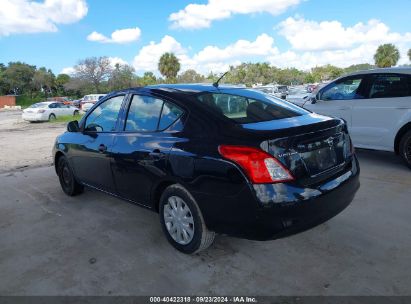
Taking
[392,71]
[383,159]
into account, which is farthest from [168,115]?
[383,159]

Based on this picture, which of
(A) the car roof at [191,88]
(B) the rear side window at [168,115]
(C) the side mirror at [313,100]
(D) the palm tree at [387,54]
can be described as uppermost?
(D) the palm tree at [387,54]

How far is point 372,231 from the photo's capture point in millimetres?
3682

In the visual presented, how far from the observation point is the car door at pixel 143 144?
3.33 meters

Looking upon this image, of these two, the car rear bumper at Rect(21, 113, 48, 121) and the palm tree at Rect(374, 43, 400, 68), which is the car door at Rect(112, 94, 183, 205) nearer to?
the car rear bumper at Rect(21, 113, 48, 121)

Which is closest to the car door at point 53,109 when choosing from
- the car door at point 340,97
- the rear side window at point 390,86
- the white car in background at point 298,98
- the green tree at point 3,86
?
the white car in background at point 298,98

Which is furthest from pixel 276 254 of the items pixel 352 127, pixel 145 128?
pixel 352 127

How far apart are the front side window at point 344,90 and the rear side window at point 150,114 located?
428 cm

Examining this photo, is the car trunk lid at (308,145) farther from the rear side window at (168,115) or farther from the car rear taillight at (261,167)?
the rear side window at (168,115)

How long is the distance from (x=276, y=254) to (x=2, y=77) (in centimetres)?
8230

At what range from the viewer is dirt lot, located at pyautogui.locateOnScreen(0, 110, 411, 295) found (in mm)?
2865

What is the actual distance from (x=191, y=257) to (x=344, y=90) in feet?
15.7

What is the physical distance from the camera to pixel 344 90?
6676 mm

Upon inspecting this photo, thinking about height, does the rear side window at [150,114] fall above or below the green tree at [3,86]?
below

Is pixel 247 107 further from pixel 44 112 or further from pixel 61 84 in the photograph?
pixel 61 84
